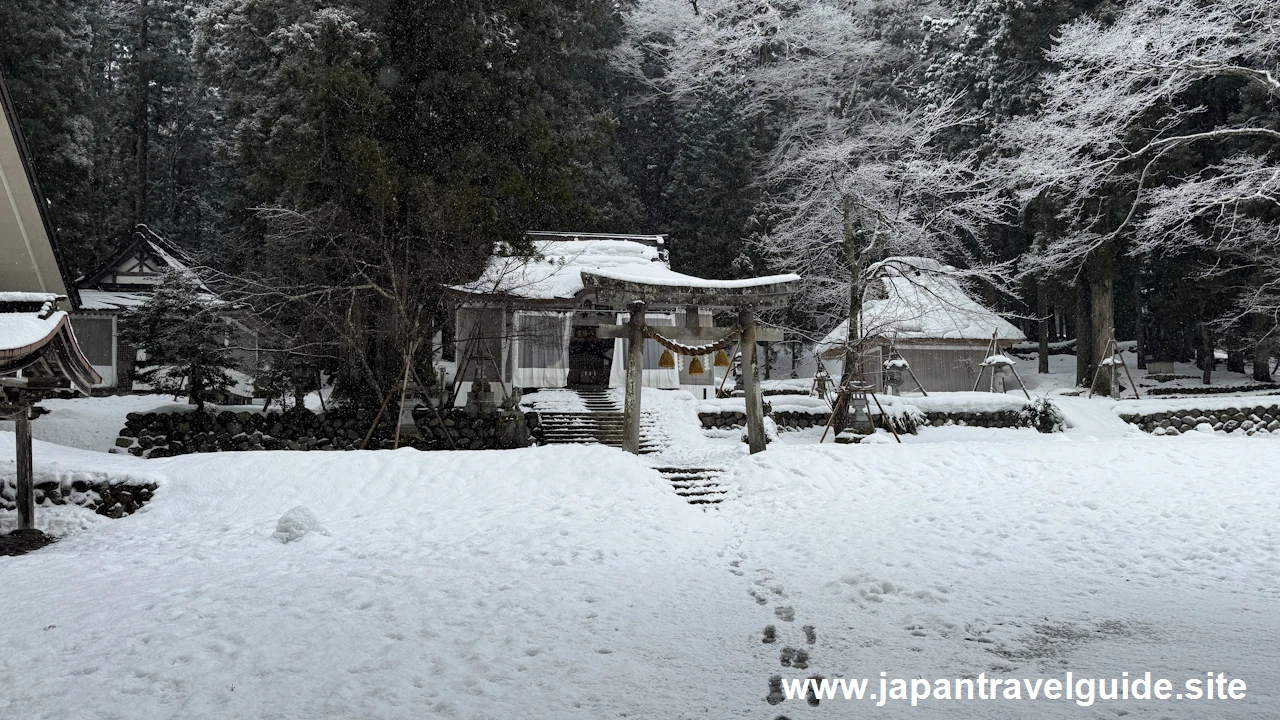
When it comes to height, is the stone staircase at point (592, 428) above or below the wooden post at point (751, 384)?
below

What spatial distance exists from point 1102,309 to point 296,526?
20.4m

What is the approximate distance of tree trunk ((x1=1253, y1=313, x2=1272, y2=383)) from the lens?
64.9 ft

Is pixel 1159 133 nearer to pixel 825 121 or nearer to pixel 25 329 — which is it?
pixel 825 121

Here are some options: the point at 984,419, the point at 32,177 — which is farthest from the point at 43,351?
the point at 984,419

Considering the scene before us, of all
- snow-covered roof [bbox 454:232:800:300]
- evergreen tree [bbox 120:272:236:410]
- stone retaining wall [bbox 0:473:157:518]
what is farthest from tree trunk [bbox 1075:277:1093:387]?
stone retaining wall [bbox 0:473:157:518]

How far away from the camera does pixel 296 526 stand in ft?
27.1

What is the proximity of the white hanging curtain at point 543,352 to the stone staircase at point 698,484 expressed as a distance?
8801mm

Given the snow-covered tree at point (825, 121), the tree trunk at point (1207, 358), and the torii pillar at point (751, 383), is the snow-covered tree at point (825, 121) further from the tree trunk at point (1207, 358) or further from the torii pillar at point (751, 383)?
the torii pillar at point (751, 383)

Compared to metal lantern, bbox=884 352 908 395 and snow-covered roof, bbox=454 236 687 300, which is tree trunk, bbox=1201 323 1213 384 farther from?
snow-covered roof, bbox=454 236 687 300

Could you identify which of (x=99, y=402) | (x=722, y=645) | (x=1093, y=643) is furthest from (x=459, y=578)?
(x=99, y=402)

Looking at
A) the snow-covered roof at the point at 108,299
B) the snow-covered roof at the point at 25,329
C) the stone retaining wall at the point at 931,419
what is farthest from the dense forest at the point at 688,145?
the snow-covered roof at the point at 25,329

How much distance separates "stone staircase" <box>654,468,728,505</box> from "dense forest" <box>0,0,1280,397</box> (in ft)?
17.7

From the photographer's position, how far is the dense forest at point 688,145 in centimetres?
1480

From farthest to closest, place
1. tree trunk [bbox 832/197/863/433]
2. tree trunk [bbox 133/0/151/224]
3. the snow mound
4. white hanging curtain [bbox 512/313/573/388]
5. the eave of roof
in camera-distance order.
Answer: tree trunk [bbox 133/0/151/224] < white hanging curtain [bbox 512/313/573/388] < tree trunk [bbox 832/197/863/433] < the eave of roof < the snow mound
